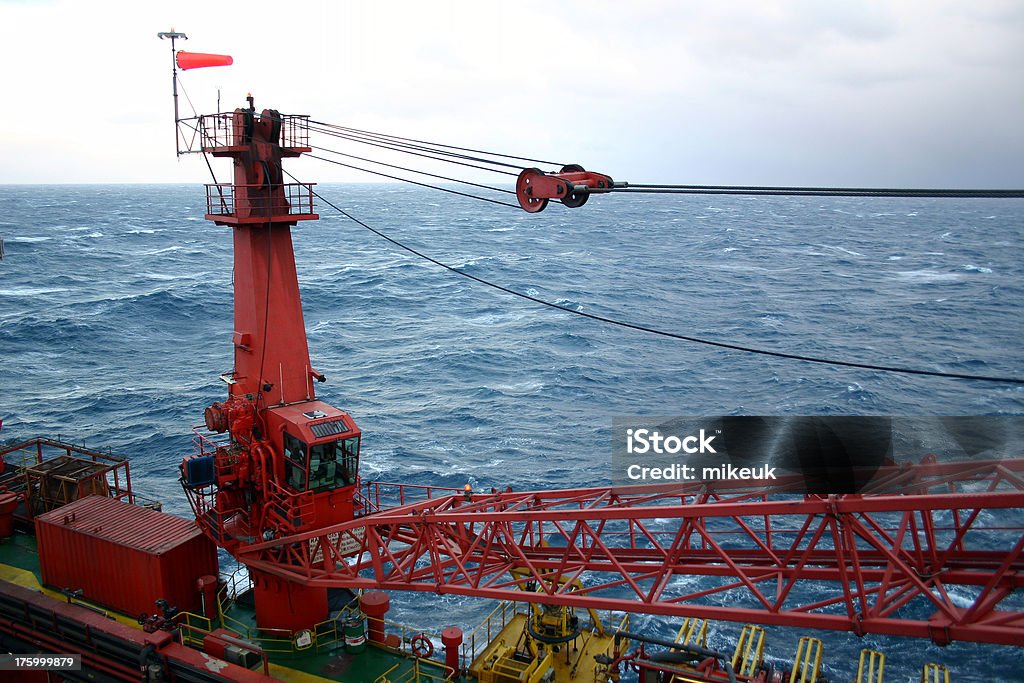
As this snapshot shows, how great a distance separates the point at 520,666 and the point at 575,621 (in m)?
2.48

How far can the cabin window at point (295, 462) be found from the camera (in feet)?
75.0

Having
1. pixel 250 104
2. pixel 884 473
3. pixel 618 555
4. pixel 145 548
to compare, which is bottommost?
pixel 145 548

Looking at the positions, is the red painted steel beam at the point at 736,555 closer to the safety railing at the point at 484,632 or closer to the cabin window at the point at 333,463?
the cabin window at the point at 333,463

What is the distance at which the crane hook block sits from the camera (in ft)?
54.1

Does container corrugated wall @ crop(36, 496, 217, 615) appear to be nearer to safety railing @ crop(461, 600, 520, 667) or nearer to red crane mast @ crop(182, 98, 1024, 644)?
red crane mast @ crop(182, 98, 1024, 644)

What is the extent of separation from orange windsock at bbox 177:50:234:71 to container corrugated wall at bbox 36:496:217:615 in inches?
574

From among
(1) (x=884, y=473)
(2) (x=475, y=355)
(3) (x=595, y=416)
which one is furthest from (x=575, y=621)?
(2) (x=475, y=355)

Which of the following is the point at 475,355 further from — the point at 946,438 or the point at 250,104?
the point at 250,104

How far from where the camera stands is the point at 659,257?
371ft

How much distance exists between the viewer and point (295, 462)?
23.2 metres

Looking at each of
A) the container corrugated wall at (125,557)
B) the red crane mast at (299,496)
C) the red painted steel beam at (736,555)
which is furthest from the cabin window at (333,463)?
the container corrugated wall at (125,557)

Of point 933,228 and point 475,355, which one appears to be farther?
point 933,228

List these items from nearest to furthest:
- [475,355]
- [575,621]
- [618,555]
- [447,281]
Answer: [618,555], [575,621], [475,355], [447,281]

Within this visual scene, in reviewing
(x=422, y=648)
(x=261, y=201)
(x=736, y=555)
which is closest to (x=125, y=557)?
(x=422, y=648)
